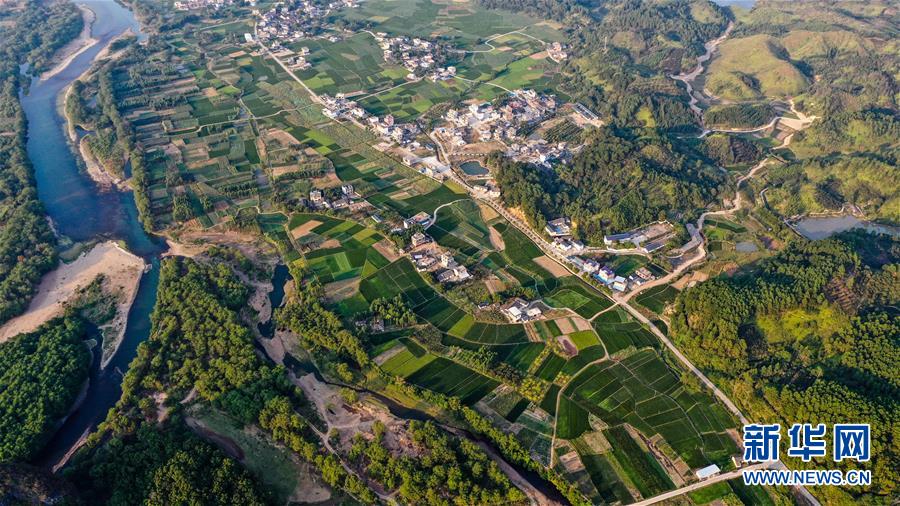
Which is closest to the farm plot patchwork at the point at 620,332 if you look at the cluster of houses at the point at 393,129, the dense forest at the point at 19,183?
the cluster of houses at the point at 393,129

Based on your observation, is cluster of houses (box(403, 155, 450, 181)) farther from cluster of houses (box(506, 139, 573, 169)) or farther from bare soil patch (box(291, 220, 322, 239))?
bare soil patch (box(291, 220, 322, 239))

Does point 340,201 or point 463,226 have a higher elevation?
point 340,201

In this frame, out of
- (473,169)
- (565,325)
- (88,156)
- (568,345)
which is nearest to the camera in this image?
(568,345)

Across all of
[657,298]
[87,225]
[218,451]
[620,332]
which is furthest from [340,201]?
[657,298]

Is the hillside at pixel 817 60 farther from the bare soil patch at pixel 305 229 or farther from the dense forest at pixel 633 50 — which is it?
the bare soil patch at pixel 305 229

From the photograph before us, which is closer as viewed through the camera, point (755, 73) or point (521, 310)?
point (521, 310)

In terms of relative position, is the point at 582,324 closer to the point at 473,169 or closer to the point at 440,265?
the point at 440,265
